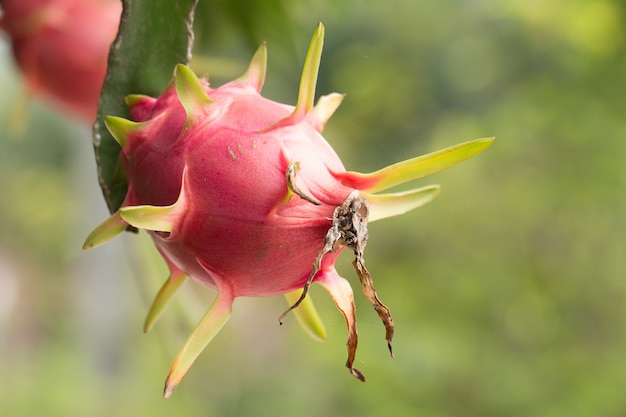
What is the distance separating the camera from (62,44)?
62 cm

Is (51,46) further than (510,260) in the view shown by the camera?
No

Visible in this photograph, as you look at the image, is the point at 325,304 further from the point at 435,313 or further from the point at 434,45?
the point at 434,45

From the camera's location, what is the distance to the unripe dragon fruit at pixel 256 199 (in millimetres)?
304

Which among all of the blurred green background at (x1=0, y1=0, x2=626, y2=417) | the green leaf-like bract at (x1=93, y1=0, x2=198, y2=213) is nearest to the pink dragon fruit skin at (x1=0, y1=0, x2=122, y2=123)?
the green leaf-like bract at (x1=93, y1=0, x2=198, y2=213)

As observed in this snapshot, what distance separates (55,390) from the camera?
245 centimetres

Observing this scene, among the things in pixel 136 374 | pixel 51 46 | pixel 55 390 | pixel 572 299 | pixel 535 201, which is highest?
pixel 51 46

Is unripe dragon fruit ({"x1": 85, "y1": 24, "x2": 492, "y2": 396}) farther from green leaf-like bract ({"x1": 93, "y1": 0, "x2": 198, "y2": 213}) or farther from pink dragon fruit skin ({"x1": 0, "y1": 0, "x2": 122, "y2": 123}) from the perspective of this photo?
pink dragon fruit skin ({"x1": 0, "y1": 0, "x2": 122, "y2": 123})

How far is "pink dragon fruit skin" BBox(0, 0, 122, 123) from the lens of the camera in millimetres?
604

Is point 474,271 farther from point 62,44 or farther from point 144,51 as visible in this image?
point 144,51

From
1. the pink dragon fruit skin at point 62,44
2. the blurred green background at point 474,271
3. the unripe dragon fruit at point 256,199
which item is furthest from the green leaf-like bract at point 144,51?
the blurred green background at point 474,271

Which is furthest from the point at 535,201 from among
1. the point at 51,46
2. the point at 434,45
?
the point at 51,46

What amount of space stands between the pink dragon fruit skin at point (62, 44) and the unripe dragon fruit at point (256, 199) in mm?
313

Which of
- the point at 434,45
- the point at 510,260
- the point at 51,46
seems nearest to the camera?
the point at 51,46

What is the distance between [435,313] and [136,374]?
4.00 feet
